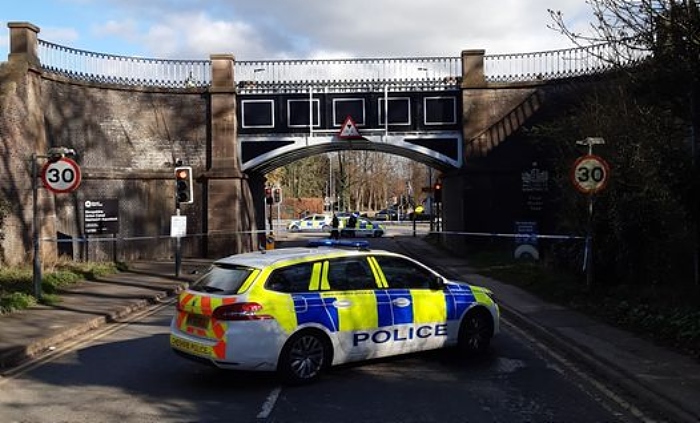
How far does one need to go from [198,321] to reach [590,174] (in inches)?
325

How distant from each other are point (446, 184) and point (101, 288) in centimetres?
1741

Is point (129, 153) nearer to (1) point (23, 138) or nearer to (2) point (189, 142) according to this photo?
(2) point (189, 142)

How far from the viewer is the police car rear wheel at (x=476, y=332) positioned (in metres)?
8.87

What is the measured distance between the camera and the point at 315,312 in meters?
7.50

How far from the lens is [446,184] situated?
30.0m

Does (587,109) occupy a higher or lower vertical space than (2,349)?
higher

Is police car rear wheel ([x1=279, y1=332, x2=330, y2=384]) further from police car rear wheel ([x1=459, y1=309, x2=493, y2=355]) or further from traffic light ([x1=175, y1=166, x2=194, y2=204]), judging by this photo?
traffic light ([x1=175, y1=166, x2=194, y2=204])

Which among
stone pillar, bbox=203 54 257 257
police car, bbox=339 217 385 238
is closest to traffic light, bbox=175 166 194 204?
stone pillar, bbox=203 54 257 257

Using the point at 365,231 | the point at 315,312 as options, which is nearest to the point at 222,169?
the point at 315,312

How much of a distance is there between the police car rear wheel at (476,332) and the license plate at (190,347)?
3339 mm

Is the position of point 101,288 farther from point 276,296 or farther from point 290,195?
point 290,195

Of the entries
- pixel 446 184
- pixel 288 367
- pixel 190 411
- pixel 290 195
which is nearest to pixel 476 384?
pixel 288 367

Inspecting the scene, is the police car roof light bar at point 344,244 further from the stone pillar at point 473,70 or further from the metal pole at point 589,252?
the stone pillar at point 473,70


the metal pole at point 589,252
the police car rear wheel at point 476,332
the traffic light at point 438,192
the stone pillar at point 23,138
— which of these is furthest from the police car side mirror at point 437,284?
the traffic light at point 438,192
